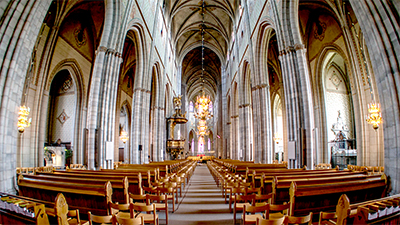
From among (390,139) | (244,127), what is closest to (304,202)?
(390,139)

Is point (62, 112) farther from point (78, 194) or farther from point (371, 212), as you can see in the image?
point (371, 212)

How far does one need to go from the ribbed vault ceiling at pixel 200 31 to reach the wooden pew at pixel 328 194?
70.3ft

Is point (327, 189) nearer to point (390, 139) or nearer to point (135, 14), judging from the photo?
point (390, 139)

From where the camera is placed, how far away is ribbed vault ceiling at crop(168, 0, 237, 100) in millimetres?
23219

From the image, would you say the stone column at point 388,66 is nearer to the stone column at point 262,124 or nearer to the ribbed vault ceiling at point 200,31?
the stone column at point 262,124

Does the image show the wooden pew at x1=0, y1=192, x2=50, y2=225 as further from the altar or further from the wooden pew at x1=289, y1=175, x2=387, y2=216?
the altar

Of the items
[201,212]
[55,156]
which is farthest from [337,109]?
[55,156]

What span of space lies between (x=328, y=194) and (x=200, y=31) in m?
28.7

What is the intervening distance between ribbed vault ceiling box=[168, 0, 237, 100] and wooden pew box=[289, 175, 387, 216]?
21.4 meters

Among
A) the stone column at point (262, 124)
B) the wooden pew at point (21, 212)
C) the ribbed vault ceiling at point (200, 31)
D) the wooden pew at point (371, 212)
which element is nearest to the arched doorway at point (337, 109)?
the stone column at point (262, 124)

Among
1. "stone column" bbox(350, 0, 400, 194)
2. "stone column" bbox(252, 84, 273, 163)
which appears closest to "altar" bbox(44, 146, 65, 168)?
"stone column" bbox(252, 84, 273, 163)

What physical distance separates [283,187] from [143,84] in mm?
12256

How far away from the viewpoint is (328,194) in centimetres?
382

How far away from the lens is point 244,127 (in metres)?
20.4
